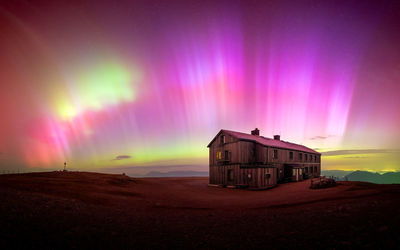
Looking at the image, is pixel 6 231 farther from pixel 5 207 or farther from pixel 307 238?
pixel 307 238

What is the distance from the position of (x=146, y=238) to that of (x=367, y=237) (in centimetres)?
895

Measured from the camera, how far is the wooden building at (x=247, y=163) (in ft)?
116

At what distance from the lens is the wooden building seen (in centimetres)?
3547

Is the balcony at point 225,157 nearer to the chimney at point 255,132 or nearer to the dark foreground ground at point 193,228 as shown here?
the chimney at point 255,132

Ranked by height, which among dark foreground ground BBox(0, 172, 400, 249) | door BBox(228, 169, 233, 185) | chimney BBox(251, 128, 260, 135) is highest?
chimney BBox(251, 128, 260, 135)

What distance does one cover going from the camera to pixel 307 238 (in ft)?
29.4

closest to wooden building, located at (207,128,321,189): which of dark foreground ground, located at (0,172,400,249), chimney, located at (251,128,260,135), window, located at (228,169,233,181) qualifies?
window, located at (228,169,233,181)

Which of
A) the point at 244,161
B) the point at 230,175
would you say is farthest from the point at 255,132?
the point at 230,175

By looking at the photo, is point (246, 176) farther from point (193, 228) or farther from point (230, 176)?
point (193, 228)

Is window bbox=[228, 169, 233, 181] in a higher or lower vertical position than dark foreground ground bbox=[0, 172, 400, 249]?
lower

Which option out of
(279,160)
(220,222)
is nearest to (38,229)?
(220,222)

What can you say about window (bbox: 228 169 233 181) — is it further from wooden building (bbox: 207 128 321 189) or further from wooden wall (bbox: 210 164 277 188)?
wooden wall (bbox: 210 164 277 188)

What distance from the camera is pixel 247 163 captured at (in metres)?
37.6

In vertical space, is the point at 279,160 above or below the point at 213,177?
above
